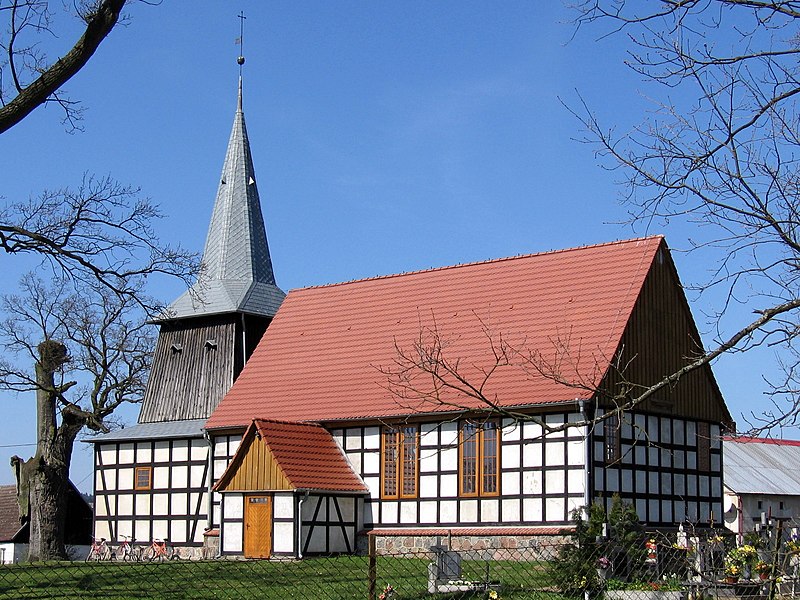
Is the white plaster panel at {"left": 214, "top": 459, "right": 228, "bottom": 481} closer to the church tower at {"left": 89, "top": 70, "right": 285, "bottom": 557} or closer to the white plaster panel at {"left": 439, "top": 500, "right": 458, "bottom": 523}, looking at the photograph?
the church tower at {"left": 89, "top": 70, "right": 285, "bottom": 557}

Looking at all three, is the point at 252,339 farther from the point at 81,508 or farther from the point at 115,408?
the point at 81,508

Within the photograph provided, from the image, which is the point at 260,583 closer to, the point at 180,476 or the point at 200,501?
the point at 200,501

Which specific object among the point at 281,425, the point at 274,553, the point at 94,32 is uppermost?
the point at 94,32

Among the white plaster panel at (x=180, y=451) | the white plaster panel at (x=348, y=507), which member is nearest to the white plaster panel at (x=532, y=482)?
the white plaster panel at (x=348, y=507)

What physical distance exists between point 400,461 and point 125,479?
10.2 metres

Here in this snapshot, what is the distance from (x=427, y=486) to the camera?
2752 centimetres

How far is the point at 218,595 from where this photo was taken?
645 inches

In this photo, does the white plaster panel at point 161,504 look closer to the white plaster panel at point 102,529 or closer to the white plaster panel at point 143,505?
the white plaster panel at point 143,505

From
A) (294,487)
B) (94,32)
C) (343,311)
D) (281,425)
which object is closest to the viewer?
(94,32)

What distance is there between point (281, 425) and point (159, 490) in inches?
257

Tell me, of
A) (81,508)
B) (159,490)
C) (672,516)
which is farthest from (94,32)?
(81,508)

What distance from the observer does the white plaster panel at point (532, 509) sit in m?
25.6

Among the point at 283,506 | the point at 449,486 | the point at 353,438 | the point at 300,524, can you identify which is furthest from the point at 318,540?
the point at 449,486

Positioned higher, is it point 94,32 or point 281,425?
point 94,32
